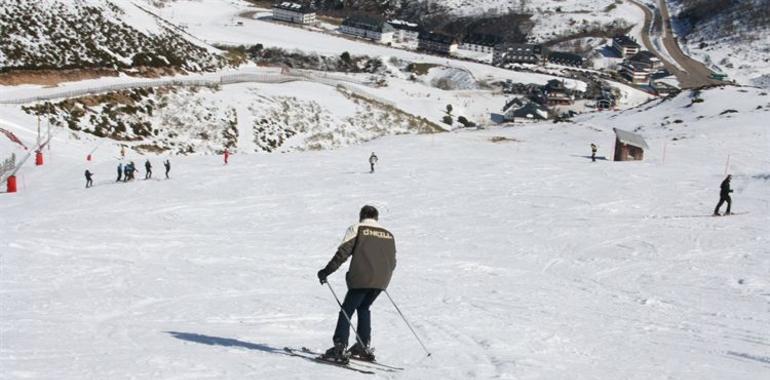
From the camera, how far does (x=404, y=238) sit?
78.3 feet

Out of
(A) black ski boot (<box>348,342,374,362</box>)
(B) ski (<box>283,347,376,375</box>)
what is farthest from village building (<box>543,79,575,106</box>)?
(A) black ski boot (<box>348,342,374,362</box>)

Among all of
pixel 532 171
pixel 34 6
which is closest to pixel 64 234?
pixel 532 171

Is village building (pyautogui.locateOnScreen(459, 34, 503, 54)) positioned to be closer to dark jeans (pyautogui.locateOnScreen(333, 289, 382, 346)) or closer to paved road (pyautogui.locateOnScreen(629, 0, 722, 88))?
paved road (pyautogui.locateOnScreen(629, 0, 722, 88))

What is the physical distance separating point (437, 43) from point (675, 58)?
43.1m

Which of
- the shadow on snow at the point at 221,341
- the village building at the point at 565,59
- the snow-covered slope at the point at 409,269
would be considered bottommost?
the snow-covered slope at the point at 409,269

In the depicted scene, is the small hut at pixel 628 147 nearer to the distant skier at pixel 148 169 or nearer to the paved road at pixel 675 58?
the distant skier at pixel 148 169

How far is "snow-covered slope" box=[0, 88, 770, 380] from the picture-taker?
10523mm

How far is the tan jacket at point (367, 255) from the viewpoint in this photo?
8.80m

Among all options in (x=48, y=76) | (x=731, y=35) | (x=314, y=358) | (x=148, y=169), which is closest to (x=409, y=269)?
(x=314, y=358)

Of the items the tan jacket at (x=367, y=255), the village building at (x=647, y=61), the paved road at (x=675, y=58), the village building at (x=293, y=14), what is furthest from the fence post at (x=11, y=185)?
the village building at (x=293, y=14)

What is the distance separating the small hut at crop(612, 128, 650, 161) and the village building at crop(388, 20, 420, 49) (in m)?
108

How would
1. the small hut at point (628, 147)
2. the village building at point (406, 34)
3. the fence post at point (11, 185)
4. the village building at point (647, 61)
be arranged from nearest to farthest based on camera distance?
the fence post at point (11, 185) → the small hut at point (628, 147) → the village building at point (647, 61) → the village building at point (406, 34)

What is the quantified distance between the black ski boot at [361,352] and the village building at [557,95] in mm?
97344

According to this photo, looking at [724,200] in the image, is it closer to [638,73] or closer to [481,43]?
[638,73]
